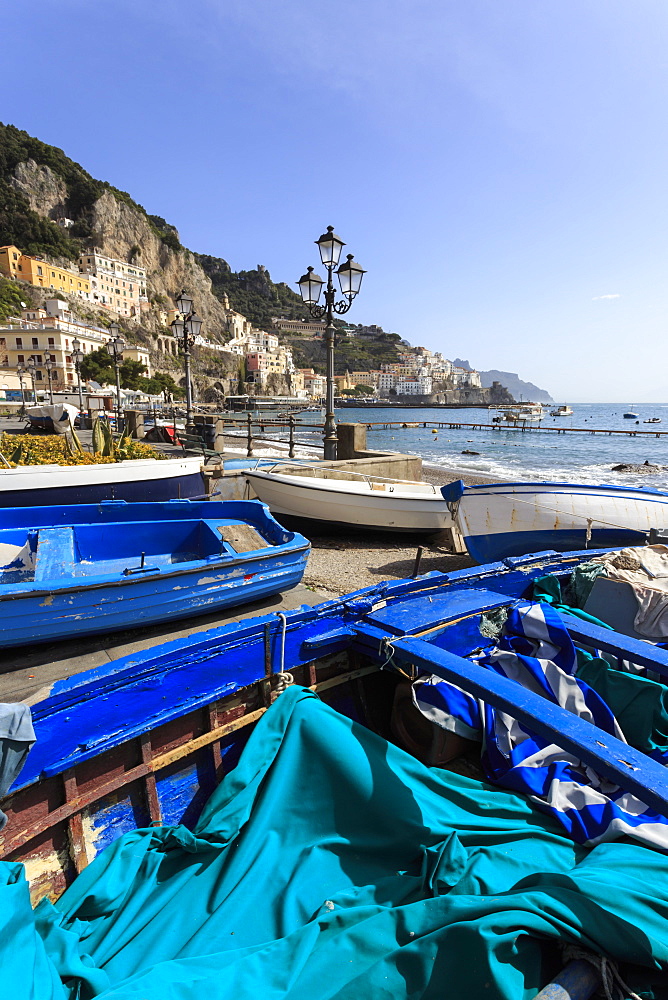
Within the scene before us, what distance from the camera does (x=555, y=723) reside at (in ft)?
6.91

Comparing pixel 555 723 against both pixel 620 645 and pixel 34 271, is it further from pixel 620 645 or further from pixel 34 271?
pixel 34 271

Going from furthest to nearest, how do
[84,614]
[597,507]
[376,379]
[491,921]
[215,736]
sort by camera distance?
[376,379] → [597,507] → [84,614] → [215,736] → [491,921]

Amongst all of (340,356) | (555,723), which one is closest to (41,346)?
(555,723)

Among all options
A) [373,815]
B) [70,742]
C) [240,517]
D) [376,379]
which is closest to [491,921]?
[373,815]

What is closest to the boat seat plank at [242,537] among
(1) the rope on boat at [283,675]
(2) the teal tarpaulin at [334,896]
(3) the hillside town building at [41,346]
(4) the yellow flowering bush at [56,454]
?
(1) the rope on boat at [283,675]

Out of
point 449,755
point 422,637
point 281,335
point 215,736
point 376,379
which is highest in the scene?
point 281,335

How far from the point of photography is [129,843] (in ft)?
7.07

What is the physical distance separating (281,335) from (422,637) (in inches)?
7073

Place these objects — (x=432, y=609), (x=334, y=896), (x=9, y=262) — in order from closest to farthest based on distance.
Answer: (x=334, y=896) < (x=432, y=609) < (x=9, y=262)

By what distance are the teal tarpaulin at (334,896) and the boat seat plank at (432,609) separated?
77cm

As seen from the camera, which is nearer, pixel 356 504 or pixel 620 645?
pixel 620 645

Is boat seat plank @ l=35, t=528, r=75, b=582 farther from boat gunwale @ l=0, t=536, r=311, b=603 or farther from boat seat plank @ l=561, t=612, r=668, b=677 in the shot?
boat seat plank @ l=561, t=612, r=668, b=677

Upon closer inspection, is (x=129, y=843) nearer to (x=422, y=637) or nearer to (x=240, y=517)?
(x=422, y=637)

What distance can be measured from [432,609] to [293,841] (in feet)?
5.39
